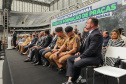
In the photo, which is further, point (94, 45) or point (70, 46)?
point (70, 46)

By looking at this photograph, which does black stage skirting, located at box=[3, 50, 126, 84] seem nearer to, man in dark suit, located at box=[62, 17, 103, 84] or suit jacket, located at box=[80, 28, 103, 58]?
man in dark suit, located at box=[62, 17, 103, 84]

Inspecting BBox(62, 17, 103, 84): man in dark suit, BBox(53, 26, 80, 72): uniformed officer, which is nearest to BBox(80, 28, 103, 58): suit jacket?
BBox(62, 17, 103, 84): man in dark suit

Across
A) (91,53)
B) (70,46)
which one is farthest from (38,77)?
(91,53)

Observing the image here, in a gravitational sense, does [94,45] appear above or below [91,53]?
above

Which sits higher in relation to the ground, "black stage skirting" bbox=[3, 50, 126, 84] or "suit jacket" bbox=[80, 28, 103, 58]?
"suit jacket" bbox=[80, 28, 103, 58]

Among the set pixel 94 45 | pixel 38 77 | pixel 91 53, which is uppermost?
pixel 94 45

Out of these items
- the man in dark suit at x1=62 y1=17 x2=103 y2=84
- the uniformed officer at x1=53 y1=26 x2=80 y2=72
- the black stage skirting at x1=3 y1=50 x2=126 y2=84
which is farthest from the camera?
the uniformed officer at x1=53 y1=26 x2=80 y2=72

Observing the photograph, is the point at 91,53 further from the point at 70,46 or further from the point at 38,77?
the point at 38,77

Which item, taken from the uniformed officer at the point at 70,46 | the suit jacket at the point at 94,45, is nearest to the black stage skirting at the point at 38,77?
the uniformed officer at the point at 70,46

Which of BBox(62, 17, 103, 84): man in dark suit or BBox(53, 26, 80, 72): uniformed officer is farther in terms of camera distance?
BBox(53, 26, 80, 72): uniformed officer

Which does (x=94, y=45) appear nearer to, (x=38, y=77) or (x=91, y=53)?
(x=91, y=53)

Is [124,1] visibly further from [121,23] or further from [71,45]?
[71,45]

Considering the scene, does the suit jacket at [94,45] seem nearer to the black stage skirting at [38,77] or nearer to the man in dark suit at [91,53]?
the man in dark suit at [91,53]

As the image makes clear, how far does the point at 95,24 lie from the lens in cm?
149
